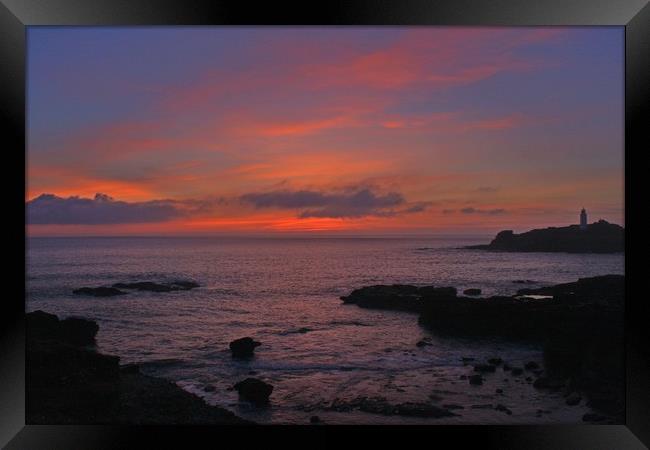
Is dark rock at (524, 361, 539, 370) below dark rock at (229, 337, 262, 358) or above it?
below

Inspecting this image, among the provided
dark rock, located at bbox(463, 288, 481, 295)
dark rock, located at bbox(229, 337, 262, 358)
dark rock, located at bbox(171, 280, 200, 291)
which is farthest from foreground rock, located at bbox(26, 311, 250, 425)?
dark rock, located at bbox(463, 288, 481, 295)

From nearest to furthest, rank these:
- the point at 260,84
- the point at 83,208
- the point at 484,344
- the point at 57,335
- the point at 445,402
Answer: the point at 445,402
the point at 57,335
the point at 484,344
the point at 83,208
the point at 260,84

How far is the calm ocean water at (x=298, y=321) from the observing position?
921cm

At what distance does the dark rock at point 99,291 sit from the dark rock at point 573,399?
18689 mm

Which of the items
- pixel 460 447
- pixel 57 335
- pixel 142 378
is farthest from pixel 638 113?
pixel 57 335

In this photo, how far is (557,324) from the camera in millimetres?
15852

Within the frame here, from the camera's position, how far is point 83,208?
64.0 ft

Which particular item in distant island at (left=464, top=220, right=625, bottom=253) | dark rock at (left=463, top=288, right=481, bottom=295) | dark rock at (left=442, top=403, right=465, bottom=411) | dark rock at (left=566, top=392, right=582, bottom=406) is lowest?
dark rock at (left=442, top=403, right=465, bottom=411)

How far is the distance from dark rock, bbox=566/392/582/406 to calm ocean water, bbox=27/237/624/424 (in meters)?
0.16

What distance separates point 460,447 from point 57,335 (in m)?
12.0

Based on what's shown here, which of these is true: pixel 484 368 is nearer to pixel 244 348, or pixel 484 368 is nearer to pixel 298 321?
pixel 244 348

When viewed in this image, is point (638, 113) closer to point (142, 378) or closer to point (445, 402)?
point (445, 402)

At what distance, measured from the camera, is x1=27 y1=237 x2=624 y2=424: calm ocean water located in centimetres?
921

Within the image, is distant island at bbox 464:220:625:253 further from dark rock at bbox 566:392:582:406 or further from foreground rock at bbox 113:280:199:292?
foreground rock at bbox 113:280:199:292
